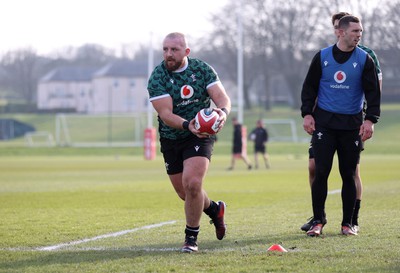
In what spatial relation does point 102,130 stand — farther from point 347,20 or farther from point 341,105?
point 347,20

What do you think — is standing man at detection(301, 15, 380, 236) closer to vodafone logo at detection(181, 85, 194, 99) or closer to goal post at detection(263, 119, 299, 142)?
vodafone logo at detection(181, 85, 194, 99)

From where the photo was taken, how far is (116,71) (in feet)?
369

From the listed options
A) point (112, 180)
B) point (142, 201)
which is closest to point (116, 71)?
point (112, 180)

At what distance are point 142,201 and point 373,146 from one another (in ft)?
125

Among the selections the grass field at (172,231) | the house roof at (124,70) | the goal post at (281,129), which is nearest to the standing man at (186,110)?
the grass field at (172,231)

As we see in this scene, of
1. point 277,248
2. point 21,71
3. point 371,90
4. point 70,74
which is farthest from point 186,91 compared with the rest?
point 70,74

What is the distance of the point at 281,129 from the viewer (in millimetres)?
66875

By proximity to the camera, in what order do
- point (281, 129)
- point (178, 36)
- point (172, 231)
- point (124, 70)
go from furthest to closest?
point (124, 70), point (281, 129), point (172, 231), point (178, 36)

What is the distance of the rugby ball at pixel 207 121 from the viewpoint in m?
8.09

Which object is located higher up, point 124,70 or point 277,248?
point 277,248

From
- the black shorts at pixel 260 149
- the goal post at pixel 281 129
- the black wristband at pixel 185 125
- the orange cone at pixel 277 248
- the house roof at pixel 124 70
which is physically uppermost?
the black wristband at pixel 185 125

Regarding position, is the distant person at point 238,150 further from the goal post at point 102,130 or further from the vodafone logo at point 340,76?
the goal post at point 102,130

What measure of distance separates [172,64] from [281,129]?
193 ft

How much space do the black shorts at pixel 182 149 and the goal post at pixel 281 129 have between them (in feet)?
176
